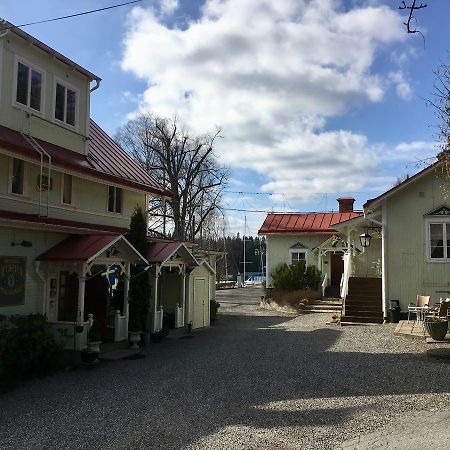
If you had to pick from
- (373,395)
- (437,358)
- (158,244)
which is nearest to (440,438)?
(373,395)

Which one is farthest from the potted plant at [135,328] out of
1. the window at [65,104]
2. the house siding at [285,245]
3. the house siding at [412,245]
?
the house siding at [285,245]

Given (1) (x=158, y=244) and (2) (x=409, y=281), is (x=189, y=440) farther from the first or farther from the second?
(2) (x=409, y=281)

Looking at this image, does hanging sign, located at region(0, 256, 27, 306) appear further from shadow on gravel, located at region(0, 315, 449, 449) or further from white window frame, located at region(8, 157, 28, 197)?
shadow on gravel, located at region(0, 315, 449, 449)

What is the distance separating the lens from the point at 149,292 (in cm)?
1559

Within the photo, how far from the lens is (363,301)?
1945 centimetres

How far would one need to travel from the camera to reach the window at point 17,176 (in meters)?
12.1

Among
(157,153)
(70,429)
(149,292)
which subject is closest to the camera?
(70,429)

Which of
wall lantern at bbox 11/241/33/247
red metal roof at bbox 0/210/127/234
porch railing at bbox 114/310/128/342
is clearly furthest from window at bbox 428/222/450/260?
wall lantern at bbox 11/241/33/247

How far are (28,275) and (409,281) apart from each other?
1311cm

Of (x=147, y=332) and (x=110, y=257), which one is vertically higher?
(x=110, y=257)

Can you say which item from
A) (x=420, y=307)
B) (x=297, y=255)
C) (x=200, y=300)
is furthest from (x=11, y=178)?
(x=297, y=255)

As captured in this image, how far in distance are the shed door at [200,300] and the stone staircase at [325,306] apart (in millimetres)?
6839

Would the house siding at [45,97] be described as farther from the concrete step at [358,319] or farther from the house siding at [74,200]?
the concrete step at [358,319]

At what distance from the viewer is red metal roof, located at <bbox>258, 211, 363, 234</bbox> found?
31328mm
